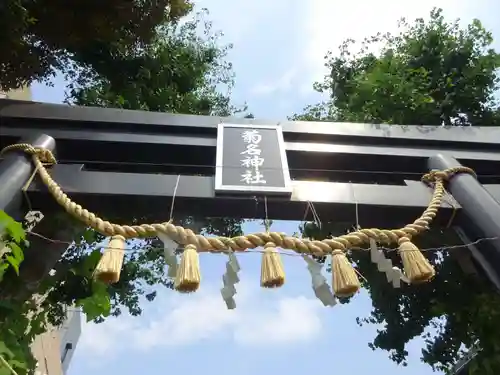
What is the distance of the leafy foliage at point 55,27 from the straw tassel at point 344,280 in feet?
10.3

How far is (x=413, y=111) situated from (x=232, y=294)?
3.96m

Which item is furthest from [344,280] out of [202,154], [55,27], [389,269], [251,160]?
[55,27]

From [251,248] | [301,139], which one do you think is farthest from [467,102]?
[251,248]

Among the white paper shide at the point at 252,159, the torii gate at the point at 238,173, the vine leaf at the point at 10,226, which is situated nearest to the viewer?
the vine leaf at the point at 10,226

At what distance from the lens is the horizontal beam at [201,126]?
4.02 metres

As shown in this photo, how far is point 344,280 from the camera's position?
2.60m

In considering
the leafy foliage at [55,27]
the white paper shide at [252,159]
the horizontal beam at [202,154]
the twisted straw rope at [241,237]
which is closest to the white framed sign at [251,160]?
the white paper shide at [252,159]

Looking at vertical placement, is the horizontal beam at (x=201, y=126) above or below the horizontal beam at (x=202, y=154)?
above

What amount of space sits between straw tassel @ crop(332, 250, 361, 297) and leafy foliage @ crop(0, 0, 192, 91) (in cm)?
314

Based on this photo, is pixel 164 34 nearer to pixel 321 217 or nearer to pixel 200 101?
pixel 200 101

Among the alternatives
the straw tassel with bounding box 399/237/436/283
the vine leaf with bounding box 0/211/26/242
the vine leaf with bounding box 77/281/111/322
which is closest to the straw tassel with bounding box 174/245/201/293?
the vine leaf with bounding box 77/281/111/322

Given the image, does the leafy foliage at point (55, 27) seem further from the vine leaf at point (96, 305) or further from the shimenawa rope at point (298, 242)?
the vine leaf at point (96, 305)

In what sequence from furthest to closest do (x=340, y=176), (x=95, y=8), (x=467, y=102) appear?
1. (x=467, y=102)
2. (x=95, y=8)
3. (x=340, y=176)

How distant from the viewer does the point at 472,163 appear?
4.14m
